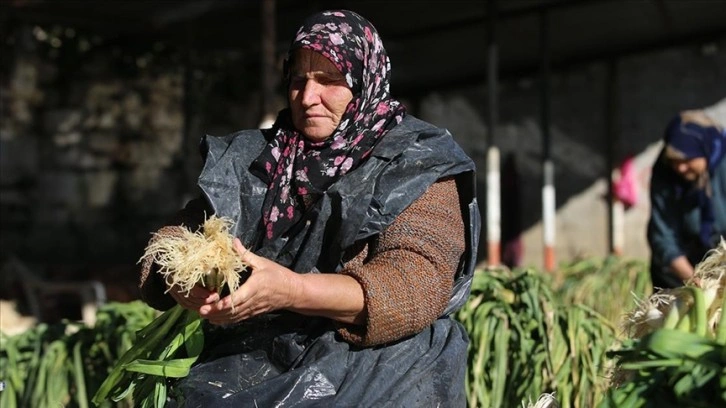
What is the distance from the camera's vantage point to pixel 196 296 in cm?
200

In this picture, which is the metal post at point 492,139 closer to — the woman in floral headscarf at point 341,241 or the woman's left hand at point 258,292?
the woman in floral headscarf at point 341,241

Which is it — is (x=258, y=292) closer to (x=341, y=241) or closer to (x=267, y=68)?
(x=341, y=241)

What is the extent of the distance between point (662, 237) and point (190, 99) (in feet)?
16.8

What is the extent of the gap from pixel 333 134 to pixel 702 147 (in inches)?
94.0

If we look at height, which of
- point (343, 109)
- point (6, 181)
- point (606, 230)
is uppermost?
point (343, 109)

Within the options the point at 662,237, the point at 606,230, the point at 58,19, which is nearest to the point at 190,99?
the point at 58,19

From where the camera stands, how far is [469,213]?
2.22m

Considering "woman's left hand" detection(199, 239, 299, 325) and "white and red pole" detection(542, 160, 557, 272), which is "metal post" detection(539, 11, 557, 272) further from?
"woman's left hand" detection(199, 239, 299, 325)

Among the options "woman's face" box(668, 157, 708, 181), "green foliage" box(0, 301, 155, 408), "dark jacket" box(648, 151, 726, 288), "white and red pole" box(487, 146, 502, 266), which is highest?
"woman's face" box(668, 157, 708, 181)

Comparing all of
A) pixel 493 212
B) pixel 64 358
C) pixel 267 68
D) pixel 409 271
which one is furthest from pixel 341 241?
pixel 493 212

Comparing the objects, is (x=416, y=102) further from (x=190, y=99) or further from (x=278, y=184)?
(x=278, y=184)

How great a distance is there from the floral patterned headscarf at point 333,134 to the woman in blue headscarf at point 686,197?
2234 mm

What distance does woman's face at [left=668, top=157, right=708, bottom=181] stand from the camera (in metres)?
4.17

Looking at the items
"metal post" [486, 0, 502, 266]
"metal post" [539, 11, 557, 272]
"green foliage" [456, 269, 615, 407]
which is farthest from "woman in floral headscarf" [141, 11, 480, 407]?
"metal post" [539, 11, 557, 272]
